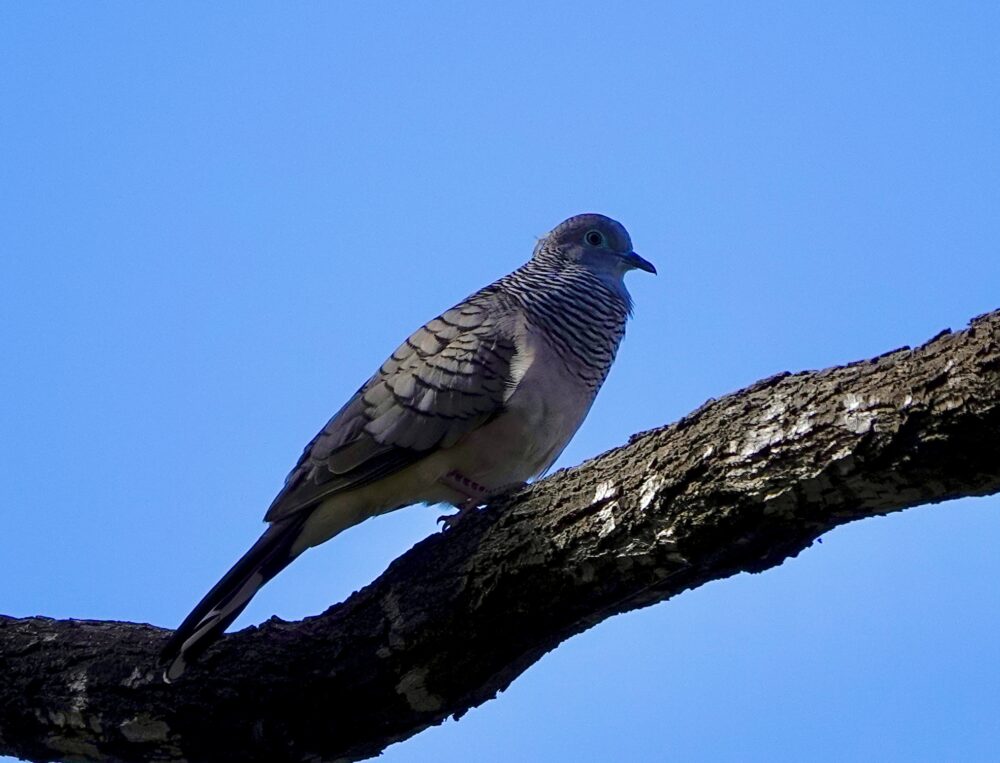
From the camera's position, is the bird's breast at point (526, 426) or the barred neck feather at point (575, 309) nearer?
the bird's breast at point (526, 426)

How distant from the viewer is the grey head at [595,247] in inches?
264

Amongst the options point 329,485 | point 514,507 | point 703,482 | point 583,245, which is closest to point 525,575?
point 514,507

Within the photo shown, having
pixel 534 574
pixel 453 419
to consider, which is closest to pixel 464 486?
pixel 453 419

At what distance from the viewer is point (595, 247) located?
6.79 m

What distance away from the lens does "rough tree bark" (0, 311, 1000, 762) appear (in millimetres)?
3023

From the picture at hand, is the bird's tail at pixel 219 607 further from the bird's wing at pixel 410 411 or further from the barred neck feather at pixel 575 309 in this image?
the barred neck feather at pixel 575 309

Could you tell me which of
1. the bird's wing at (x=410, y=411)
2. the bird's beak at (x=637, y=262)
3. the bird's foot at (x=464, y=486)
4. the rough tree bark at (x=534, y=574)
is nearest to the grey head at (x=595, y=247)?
the bird's beak at (x=637, y=262)

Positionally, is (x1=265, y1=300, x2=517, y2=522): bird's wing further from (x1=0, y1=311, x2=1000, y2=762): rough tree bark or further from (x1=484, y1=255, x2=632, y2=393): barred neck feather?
(x1=0, y1=311, x2=1000, y2=762): rough tree bark

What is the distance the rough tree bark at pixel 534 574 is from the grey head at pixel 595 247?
288cm

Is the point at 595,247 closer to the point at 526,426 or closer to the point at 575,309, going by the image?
the point at 575,309

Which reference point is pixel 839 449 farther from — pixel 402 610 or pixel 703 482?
pixel 402 610

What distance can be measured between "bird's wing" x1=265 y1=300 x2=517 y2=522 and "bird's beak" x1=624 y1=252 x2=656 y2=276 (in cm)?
139

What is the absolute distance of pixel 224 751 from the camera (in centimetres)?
419

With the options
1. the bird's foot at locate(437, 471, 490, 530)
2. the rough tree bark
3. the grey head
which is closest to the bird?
the bird's foot at locate(437, 471, 490, 530)
